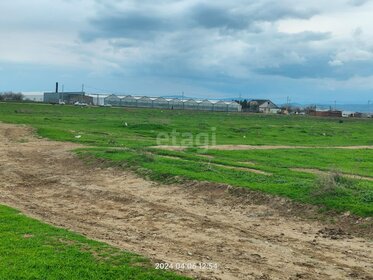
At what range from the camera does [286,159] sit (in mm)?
23500

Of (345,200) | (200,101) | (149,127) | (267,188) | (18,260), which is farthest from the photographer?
(200,101)

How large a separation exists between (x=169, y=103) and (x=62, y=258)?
128 metres

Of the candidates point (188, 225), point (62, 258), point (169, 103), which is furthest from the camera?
point (169, 103)

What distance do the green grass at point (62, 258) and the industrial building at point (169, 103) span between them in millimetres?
119995

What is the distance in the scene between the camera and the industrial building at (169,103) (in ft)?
438

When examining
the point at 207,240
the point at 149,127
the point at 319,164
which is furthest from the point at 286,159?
the point at 149,127

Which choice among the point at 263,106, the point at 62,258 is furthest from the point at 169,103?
the point at 62,258

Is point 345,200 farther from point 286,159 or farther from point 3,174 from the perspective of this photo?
point 3,174

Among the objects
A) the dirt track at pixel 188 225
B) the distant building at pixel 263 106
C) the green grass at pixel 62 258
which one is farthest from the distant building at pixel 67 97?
the green grass at pixel 62 258

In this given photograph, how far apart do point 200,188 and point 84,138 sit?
1718 cm

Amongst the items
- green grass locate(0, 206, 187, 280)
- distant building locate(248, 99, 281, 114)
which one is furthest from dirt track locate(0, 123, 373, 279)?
distant building locate(248, 99, 281, 114)

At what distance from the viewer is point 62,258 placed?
315 inches

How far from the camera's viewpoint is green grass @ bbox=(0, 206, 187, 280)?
7.34m

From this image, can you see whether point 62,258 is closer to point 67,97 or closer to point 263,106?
point 263,106
